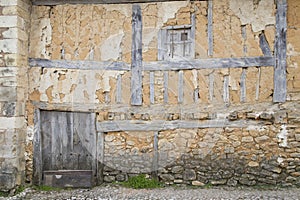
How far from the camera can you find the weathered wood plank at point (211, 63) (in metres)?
5.04

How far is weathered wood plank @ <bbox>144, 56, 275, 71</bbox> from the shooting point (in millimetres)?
5039

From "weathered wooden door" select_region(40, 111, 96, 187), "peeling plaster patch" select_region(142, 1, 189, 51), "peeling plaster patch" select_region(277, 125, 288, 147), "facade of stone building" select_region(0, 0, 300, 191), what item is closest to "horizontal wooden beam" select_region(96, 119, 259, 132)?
"facade of stone building" select_region(0, 0, 300, 191)

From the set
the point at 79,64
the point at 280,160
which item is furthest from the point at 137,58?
the point at 280,160

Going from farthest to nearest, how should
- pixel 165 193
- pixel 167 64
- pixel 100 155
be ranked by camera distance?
pixel 100 155, pixel 167 64, pixel 165 193

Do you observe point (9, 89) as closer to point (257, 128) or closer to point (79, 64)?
point (79, 64)

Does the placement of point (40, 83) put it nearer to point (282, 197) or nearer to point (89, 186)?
point (89, 186)

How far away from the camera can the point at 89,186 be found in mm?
5312

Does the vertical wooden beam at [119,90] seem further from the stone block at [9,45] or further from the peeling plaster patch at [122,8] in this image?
the stone block at [9,45]

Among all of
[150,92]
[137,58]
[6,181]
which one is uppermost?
[137,58]

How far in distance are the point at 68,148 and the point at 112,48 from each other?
72.0 inches

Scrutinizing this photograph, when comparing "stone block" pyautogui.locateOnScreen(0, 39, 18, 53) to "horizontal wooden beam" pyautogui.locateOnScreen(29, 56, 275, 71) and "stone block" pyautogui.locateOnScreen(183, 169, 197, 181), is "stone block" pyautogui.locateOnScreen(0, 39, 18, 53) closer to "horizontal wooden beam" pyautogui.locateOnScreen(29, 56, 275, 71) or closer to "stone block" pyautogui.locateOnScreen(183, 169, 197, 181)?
"horizontal wooden beam" pyautogui.locateOnScreen(29, 56, 275, 71)

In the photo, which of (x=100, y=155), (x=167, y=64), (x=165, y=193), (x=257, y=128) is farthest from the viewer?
(x=100, y=155)

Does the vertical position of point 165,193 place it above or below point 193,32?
below

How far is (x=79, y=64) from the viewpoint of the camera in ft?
17.3
